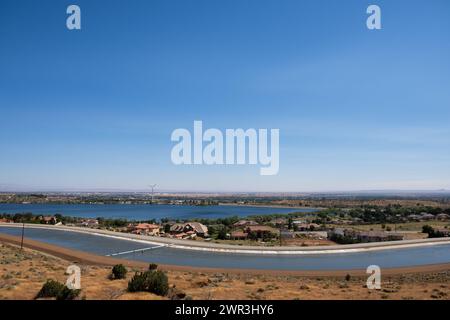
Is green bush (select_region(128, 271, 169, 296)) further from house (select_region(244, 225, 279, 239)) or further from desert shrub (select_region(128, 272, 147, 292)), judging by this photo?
house (select_region(244, 225, 279, 239))

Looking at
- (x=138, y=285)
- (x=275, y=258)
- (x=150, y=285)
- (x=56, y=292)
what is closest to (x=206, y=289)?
(x=150, y=285)

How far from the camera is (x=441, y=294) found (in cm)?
1581

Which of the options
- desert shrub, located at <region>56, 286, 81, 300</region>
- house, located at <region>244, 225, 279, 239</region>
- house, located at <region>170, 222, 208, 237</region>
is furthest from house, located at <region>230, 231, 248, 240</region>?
desert shrub, located at <region>56, 286, 81, 300</region>

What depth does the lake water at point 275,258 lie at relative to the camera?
29938 millimetres

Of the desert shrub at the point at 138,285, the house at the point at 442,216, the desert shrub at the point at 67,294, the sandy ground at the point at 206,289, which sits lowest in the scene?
the house at the point at 442,216

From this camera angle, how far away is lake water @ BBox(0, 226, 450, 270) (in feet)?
98.2

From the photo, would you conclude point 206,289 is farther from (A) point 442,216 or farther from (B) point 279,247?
(A) point 442,216

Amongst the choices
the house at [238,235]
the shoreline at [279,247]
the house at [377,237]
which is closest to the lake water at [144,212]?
the house at [238,235]

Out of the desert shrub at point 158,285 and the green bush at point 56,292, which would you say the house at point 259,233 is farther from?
the green bush at point 56,292

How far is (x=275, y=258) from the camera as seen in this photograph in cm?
3356

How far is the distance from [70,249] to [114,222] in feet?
91.3
